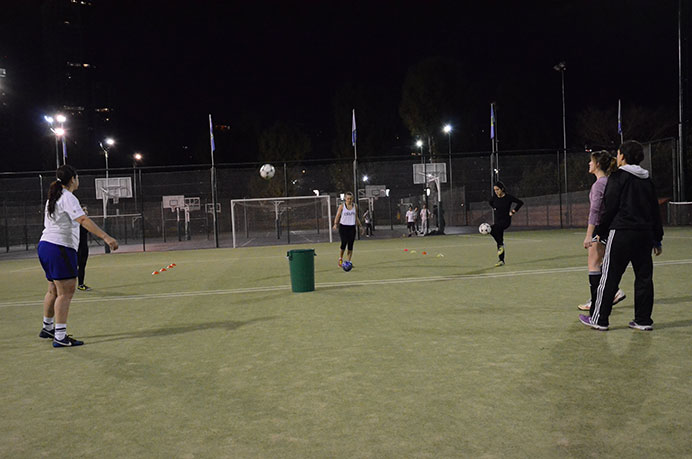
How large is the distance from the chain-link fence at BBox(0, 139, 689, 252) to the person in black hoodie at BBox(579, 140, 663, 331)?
21.9 metres

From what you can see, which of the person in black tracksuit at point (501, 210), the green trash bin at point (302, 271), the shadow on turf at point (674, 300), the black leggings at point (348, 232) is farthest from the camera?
the black leggings at point (348, 232)

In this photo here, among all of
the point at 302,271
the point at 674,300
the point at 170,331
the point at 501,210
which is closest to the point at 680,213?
the point at 501,210

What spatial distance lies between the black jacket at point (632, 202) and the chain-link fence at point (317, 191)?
21.9 meters

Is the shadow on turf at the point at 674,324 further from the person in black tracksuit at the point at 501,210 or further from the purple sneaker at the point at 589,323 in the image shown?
the person in black tracksuit at the point at 501,210

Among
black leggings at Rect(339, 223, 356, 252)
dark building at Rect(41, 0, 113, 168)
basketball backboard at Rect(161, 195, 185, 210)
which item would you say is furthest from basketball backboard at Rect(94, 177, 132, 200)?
dark building at Rect(41, 0, 113, 168)

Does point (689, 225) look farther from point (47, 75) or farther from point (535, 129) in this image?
point (47, 75)

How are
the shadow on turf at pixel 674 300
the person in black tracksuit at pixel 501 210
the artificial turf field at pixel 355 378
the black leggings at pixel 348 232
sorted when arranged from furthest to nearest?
1. the black leggings at pixel 348 232
2. the person in black tracksuit at pixel 501 210
3. the shadow on turf at pixel 674 300
4. the artificial turf field at pixel 355 378

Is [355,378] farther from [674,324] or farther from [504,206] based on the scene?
[504,206]

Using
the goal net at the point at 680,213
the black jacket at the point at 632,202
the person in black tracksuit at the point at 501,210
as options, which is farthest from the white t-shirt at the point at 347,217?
the goal net at the point at 680,213

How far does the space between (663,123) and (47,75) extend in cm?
7864

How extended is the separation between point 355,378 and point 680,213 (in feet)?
88.8

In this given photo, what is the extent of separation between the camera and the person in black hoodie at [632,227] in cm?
548

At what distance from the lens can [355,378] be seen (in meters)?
4.45

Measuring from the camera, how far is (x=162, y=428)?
350 centimetres
